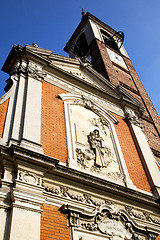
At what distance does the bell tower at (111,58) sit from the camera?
1599 cm

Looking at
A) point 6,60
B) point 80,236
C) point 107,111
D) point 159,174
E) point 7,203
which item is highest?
point 6,60

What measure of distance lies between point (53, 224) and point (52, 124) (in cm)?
331

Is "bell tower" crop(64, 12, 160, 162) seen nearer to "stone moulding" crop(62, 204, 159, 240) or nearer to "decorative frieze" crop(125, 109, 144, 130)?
"decorative frieze" crop(125, 109, 144, 130)

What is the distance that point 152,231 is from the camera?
7.35 m

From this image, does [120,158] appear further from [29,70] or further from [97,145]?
[29,70]

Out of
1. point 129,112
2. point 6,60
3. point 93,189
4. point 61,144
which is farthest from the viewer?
point 129,112

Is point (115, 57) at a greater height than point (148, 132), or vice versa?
point (115, 57)

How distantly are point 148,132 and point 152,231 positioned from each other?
26.2ft

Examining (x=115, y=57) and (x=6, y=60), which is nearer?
(x=6, y=60)

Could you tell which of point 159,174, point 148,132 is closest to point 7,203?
point 159,174

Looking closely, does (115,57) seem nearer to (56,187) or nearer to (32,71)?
(32,71)

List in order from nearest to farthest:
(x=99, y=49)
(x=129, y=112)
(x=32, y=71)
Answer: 1. (x=32, y=71)
2. (x=129, y=112)
3. (x=99, y=49)

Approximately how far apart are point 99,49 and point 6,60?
10.3 meters

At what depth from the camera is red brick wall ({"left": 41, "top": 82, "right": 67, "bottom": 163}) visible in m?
7.48
